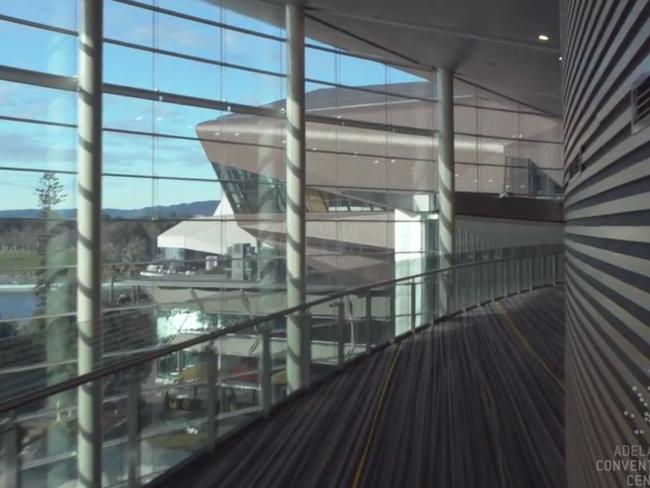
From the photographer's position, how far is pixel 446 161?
851 inches

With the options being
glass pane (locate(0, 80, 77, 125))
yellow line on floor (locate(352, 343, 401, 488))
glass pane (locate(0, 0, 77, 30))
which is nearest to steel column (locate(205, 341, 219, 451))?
yellow line on floor (locate(352, 343, 401, 488))

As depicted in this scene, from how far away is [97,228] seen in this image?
41.2 ft

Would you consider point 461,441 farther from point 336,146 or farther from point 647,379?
point 336,146

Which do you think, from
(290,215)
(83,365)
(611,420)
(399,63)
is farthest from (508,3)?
(611,420)

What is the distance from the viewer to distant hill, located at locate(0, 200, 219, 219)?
14070 millimetres

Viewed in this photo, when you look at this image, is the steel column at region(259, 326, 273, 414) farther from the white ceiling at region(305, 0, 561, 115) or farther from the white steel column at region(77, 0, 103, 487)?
the white ceiling at region(305, 0, 561, 115)

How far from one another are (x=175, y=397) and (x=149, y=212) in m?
10.9

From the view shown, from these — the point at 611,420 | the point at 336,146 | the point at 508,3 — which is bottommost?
the point at 611,420

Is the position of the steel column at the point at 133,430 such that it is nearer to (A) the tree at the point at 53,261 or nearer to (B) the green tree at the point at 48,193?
(A) the tree at the point at 53,261

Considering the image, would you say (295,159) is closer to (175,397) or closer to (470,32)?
(470,32)

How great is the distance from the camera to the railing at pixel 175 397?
397 centimetres

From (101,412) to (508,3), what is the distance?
440 inches

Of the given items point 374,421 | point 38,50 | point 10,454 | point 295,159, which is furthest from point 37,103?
point 10,454

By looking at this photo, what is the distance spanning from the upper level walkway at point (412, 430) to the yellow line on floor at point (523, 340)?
0.16 ft
